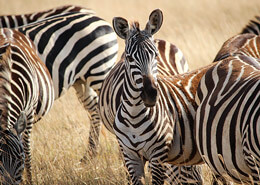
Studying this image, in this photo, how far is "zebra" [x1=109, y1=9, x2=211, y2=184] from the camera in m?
4.38

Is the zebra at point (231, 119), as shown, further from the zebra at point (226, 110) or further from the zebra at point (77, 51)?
the zebra at point (77, 51)

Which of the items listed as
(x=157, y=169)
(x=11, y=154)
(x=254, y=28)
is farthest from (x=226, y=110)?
(x=254, y=28)

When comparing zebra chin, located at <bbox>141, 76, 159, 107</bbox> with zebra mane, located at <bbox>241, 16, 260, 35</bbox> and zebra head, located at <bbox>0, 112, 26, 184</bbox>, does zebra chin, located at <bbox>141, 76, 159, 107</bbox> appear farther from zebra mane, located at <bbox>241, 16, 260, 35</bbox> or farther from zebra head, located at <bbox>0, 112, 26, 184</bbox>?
zebra mane, located at <bbox>241, 16, 260, 35</bbox>

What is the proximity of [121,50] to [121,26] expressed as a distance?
9.56 meters

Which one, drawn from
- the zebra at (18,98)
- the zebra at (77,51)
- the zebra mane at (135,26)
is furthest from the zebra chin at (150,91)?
the zebra at (77,51)

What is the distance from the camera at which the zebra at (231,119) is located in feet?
11.3

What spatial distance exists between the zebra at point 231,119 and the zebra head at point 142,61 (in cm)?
54

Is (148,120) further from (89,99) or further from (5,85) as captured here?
(89,99)

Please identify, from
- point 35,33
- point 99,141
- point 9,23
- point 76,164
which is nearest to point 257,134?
point 76,164

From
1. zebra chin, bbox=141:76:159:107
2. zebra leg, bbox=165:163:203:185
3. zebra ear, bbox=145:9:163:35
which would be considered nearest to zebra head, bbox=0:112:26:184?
zebra chin, bbox=141:76:159:107

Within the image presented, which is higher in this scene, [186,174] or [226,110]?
[226,110]

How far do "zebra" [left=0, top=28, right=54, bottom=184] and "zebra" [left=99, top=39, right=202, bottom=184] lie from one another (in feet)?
3.13

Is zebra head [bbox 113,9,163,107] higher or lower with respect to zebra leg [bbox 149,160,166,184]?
higher

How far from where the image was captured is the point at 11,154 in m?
4.71
